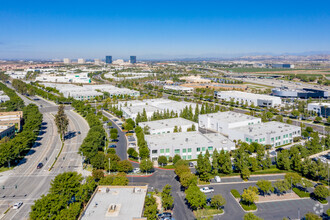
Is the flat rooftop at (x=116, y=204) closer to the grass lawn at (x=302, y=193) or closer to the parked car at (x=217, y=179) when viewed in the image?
the parked car at (x=217, y=179)

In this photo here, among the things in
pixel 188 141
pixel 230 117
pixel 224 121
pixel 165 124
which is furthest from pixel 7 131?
pixel 230 117

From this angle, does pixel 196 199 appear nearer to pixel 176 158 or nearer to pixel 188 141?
pixel 176 158

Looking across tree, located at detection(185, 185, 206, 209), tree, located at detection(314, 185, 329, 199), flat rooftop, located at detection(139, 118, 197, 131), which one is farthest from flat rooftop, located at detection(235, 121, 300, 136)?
tree, located at detection(185, 185, 206, 209)

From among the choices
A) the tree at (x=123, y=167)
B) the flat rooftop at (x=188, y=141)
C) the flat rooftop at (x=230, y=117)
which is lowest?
the tree at (x=123, y=167)

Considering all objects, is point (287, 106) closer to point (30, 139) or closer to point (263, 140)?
point (263, 140)

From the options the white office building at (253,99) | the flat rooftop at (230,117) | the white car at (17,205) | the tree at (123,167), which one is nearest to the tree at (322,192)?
the tree at (123,167)
